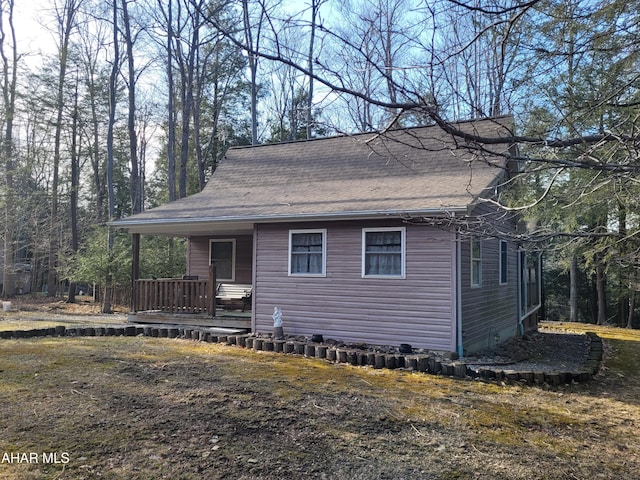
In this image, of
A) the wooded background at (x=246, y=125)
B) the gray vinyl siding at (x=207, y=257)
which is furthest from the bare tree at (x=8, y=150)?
the gray vinyl siding at (x=207, y=257)

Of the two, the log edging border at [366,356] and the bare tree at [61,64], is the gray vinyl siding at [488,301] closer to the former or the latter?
the log edging border at [366,356]

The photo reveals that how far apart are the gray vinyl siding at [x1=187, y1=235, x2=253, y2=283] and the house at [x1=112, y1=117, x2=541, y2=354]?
0.06 meters

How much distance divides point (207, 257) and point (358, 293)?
612cm

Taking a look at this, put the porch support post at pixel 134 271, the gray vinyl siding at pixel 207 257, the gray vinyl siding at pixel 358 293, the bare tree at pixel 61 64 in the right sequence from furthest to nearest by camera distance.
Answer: the bare tree at pixel 61 64
the gray vinyl siding at pixel 207 257
the porch support post at pixel 134 271
the gray vinyl siding at pixel 358 293

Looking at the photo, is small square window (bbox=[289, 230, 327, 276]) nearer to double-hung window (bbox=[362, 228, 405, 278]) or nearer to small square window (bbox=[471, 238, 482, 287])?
double-hung window (bbox=[362, 228, 405, 278])

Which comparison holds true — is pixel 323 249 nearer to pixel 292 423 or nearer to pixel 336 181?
pixel 336 181

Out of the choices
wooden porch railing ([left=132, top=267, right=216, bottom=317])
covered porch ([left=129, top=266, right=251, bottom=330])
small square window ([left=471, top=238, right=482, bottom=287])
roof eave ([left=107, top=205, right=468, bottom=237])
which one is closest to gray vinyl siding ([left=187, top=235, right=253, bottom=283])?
roof eave ([left=107, top=205, right=468, bottom=237])

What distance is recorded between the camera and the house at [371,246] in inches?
345

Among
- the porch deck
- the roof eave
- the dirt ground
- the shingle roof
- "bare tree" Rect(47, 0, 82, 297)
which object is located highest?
"bare tree" Rect(47, 0, 82, 297)

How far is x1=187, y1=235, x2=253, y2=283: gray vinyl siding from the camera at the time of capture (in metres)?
13.5

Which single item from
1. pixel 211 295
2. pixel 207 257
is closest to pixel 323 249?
pixel 211 295

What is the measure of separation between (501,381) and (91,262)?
46.6ft

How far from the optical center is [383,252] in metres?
9.36

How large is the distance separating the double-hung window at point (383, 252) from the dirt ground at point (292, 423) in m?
2.29
